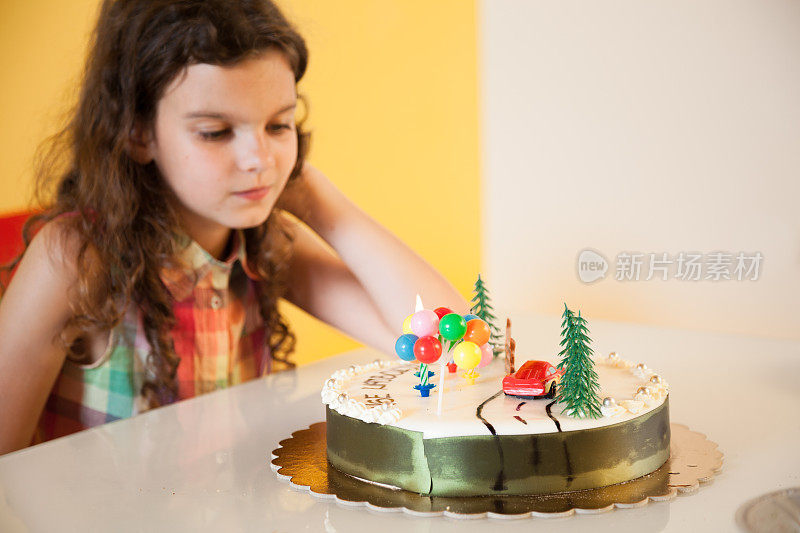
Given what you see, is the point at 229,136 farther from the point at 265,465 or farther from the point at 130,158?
the point at 265,465

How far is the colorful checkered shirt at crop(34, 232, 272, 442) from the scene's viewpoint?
1.45 metres

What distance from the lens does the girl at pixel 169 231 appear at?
4.18 feet

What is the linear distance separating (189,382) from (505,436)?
90 cm

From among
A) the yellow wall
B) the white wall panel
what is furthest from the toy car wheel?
the yellow wall

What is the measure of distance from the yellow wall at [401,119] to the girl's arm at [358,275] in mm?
779

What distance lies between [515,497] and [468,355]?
6.7 inches

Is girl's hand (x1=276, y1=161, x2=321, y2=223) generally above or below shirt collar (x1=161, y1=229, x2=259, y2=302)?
above

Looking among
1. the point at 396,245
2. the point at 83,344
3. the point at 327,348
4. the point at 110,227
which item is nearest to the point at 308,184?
the point at 396,245

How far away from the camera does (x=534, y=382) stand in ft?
2.92

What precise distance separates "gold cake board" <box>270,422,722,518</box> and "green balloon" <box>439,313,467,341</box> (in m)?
0.18

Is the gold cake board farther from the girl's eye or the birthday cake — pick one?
the girl's eye

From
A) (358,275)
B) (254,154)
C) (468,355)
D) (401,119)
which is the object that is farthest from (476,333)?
(401,119)

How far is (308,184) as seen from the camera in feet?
5.32

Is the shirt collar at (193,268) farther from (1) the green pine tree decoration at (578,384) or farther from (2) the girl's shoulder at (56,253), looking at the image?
(1) the green pine tree decoration at (578,384)
